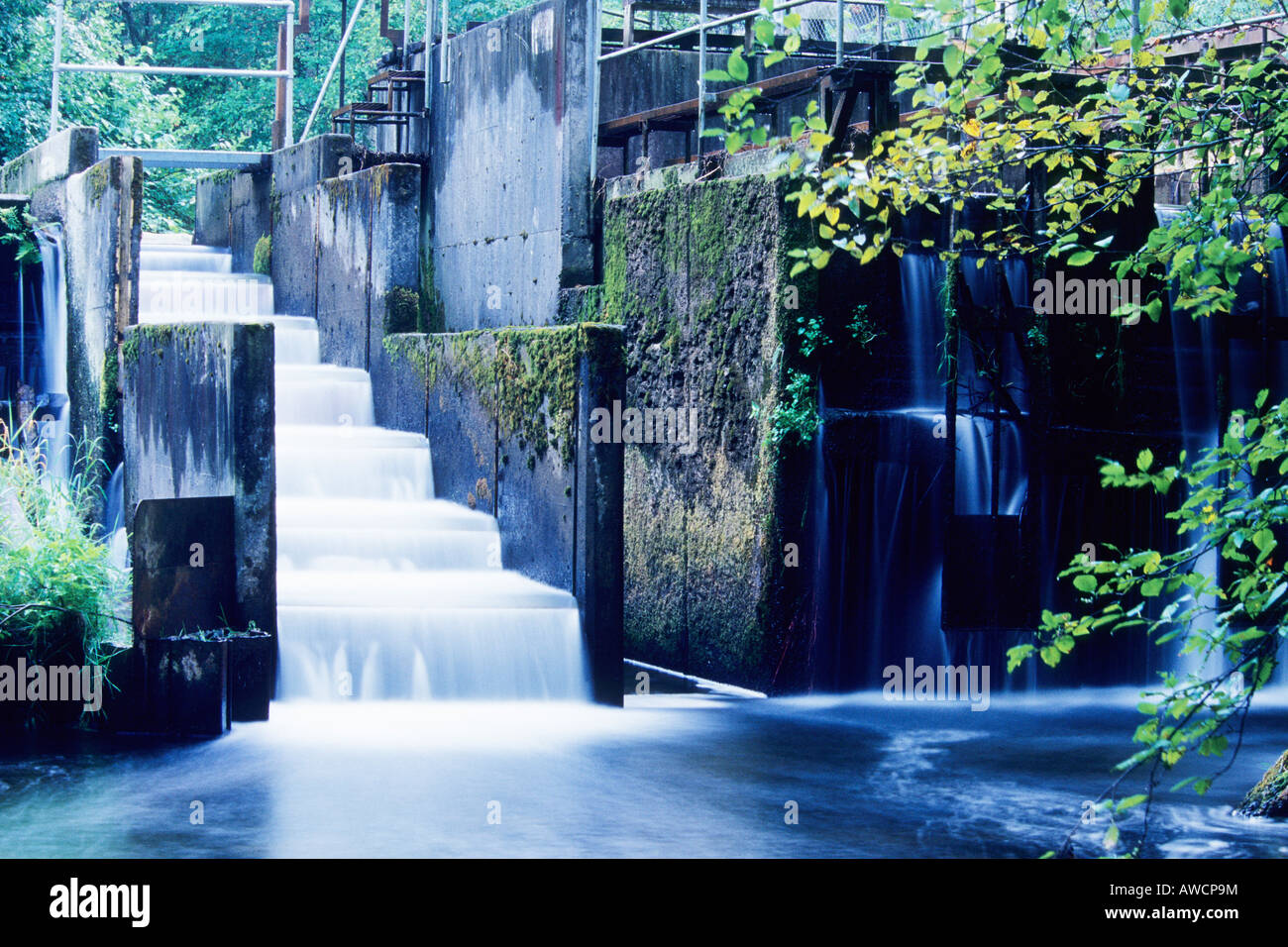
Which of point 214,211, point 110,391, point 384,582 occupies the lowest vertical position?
point 384,582

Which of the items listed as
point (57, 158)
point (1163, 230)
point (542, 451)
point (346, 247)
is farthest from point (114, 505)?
point (1163, 230)

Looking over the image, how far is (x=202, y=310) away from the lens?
58.0ft

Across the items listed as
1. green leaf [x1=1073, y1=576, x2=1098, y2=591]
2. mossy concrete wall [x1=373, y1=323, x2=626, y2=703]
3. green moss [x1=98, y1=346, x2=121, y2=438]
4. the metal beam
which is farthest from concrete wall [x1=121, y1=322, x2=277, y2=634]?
the metal beam

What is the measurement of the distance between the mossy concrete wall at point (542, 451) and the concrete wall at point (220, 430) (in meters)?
2.14

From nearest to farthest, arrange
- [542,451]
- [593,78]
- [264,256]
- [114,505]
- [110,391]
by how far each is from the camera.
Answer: [542,451], [593,78], [110,391], [114,505], [264,256]

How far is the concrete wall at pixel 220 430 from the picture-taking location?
948 centimetres

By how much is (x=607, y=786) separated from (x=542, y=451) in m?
3.77

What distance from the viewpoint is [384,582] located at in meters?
Result: 11.2

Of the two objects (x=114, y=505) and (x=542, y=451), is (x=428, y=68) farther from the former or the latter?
(x=542, y=451)

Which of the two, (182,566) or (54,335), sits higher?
(54,335)

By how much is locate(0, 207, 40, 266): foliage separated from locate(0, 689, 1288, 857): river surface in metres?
8.29

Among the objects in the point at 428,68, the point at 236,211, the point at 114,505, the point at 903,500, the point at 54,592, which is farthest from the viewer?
the point at 236,211
